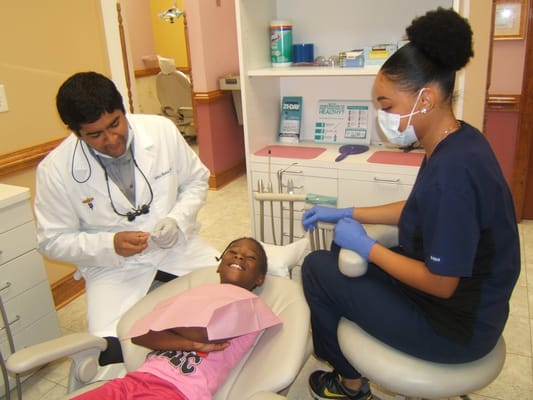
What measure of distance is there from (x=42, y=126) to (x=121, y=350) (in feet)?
4.47

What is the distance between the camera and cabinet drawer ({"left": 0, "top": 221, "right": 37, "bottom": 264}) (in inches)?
67.1

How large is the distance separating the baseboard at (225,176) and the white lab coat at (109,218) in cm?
227

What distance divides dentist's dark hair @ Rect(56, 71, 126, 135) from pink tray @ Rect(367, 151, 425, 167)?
49.4 inches

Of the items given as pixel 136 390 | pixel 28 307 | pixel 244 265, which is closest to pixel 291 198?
pixel 244 265

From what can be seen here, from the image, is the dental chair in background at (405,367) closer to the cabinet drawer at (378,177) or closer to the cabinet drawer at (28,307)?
the cabinet drawer at (378,177)

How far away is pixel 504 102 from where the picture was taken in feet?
8.92

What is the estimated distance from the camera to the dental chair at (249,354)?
1.10 metres

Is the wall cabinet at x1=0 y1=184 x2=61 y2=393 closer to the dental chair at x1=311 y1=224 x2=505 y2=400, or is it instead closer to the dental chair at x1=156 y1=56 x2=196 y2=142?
the dental chair at x1=311 y1=224 x2=505 y2=400

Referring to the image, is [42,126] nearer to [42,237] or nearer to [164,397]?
[42,237]

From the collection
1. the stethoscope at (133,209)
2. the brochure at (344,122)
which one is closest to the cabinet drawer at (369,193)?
the brochure at (344,122)

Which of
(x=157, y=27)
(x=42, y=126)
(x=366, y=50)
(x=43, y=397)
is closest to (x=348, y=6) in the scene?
(x=366, y=50)

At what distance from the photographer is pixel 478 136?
1.12 m

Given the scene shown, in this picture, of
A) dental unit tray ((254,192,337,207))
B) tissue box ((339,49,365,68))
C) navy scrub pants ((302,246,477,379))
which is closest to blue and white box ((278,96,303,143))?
tissue box ((339,49,365,68))

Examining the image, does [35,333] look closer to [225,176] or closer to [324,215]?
[324,215]
